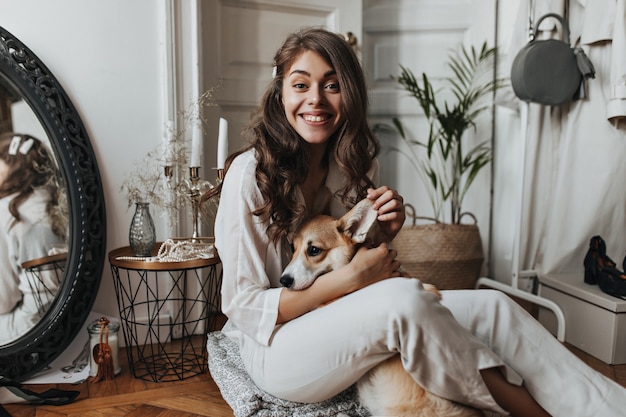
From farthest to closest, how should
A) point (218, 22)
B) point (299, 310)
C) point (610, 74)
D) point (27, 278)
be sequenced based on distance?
point (218, 22)
point (610, 74)
point (27, 278)
point (299, 310)

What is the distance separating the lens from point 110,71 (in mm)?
1946

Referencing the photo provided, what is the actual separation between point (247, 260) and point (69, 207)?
0.88 metres

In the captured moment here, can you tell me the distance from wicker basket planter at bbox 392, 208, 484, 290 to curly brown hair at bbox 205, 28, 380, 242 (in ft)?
3.42

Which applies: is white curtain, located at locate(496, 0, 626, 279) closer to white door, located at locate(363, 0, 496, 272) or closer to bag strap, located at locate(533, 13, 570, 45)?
bag strap, located at locate(533, 13, 570, 45)

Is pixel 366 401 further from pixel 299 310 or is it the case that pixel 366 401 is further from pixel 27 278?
pixel 27 278

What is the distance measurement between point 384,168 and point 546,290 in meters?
1.05

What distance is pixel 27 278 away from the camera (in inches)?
70.6

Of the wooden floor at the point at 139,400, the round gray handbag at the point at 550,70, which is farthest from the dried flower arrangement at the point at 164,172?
the round gray handbag at the point at 550,70

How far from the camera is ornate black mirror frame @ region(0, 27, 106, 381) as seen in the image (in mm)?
1729

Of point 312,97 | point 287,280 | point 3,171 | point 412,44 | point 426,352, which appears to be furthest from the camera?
point 412,44

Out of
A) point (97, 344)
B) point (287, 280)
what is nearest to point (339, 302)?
point (287, 280)

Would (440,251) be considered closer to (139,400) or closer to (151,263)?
(151,263)

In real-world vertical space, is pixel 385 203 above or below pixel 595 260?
above

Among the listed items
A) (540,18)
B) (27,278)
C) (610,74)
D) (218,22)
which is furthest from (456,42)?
(27,278)
